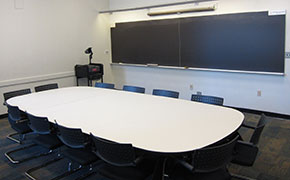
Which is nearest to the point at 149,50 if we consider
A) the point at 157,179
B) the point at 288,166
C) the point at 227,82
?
the point at 227,82

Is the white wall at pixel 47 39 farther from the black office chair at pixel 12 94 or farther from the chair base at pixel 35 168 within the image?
the chair base at pixel 35 168

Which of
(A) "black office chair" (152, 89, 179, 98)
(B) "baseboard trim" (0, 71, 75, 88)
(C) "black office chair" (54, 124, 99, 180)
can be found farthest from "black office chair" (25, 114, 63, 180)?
(B) "baseboard trim" (0, 71, 75, 88)

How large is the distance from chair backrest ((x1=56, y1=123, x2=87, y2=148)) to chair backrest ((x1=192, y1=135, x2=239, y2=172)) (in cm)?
113

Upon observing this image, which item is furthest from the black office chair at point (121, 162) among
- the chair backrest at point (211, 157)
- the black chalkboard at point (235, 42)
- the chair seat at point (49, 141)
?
the black chalkboard at point (235, 42)

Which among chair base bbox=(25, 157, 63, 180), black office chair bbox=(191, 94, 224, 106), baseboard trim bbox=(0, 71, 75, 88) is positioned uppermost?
baseboard trim bbox=(0, 71, 75, 88)

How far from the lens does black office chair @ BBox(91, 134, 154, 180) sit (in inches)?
87.3

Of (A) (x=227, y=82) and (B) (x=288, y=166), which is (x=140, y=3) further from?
(B) (x=288, y=166)

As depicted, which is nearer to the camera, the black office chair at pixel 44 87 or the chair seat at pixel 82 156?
the chair seat at pixel 82 156

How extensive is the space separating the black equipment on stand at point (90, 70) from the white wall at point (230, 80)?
2.91 feet

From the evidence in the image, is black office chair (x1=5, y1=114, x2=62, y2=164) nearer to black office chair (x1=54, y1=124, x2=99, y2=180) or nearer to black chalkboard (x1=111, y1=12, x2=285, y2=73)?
black office chair (x1=54, y1=124, x2=99, y2=180)

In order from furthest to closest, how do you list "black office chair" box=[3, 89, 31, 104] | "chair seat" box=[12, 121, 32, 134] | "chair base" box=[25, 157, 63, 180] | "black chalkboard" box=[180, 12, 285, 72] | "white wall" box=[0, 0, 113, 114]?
"white wall" box=[0, 0, 113, 114] < "black chalkboard" box=[180, 12, 285, 72] < "black office chair" box=[3, 89, 31, 104] < "chair seat" box=[12, 121, 32, 134] < "chair base" box=[25, 157, 63, 180]

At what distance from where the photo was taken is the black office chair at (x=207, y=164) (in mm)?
2100

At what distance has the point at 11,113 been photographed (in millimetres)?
3574

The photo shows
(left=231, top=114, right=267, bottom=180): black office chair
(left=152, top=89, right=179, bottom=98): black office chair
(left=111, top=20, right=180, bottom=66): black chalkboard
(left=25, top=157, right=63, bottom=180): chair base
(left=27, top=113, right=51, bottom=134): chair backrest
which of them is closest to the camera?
(left=231, top=114, right=267, bottom=180): black office chair
